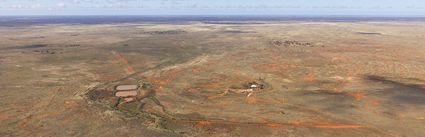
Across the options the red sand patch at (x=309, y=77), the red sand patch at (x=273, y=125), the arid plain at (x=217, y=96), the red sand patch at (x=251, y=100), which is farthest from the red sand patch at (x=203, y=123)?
the red sand patch at (x=309, y=77)

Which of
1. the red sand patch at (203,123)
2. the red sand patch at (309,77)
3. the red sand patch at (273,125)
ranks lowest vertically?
the red sand patch at (309,77)

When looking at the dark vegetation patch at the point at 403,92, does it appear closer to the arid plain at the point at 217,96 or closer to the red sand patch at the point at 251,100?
the arid plain at the point at 217,96

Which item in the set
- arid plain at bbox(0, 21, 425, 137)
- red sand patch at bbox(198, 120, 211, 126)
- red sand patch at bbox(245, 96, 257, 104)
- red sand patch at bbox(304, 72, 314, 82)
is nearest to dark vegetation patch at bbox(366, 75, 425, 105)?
arid plain at bbox(0, 21, 425, 137)

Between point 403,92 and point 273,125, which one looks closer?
point 273,125

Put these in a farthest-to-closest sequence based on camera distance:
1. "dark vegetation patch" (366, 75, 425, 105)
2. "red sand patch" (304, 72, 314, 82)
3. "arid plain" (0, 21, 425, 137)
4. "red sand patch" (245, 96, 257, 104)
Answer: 1. "red sand patch" (304, 72, 314, 82)
2. "dark vegetation patch" (366, 75, 425, 105)
3. "red sand patch" (245, 96, 257, 104)
4. "arid plain" (0, 21, 425, 137)

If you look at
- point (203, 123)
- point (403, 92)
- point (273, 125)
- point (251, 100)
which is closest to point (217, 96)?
point (251, 100)

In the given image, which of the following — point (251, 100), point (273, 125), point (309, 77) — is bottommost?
point (309, 77)

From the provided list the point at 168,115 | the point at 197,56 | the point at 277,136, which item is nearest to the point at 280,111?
the point at 277,136

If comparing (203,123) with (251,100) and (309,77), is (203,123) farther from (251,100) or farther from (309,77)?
(309,77)

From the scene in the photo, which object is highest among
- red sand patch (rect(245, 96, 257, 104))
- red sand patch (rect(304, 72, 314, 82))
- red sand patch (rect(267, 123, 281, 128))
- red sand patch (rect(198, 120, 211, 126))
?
red sand patch (rect(267, 123, 281, 128))

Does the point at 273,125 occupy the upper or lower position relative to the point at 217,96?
upper

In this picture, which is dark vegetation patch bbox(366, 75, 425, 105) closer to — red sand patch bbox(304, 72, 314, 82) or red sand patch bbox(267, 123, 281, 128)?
red sand patch bbox(304, 72, 314, 82)
